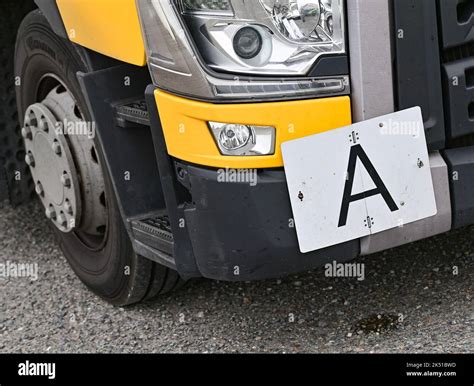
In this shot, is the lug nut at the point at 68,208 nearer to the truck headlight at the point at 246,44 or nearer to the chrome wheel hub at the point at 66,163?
the chrome wheel hub at the point at 66,163

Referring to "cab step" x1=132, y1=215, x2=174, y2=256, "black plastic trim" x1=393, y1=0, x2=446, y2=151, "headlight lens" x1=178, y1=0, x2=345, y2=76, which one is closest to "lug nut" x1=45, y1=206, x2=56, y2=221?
"cab step" x1=132, y1=215, x2=174, y2=256

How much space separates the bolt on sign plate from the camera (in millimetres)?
2932

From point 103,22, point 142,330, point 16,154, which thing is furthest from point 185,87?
point 16,154

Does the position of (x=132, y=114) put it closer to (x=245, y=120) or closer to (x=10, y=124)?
(x=245, y=120)

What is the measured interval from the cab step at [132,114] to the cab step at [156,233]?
13.7 inches

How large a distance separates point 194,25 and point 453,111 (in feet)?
2.69

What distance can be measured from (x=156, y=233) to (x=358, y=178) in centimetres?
79

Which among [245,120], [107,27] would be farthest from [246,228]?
[107,27]

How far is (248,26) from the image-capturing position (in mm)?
2932

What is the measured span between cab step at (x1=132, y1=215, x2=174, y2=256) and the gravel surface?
0.44 m

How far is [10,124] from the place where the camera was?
4801mm

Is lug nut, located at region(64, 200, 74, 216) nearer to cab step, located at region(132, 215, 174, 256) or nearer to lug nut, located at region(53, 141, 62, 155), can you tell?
lug nut, located at region(53, 141, 62, 155)
